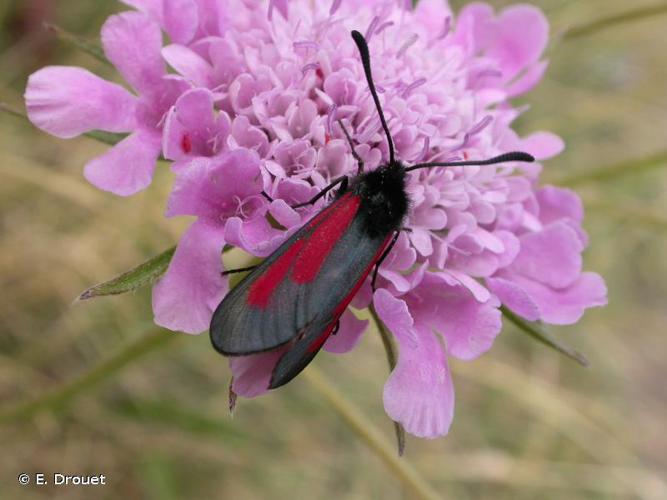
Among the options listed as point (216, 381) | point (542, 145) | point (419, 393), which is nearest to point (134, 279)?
point (419, 393)

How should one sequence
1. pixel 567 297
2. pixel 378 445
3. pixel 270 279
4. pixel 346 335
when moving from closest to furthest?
pixel 270 279
pixel 346 335
pixel 567 297
pixel 378 445

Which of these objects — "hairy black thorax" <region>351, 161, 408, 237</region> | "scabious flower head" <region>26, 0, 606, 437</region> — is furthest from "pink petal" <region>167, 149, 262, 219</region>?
"hairy black thorax" <region>351, 161, 408, 237</region>

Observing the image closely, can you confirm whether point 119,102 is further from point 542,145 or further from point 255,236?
point 542,145

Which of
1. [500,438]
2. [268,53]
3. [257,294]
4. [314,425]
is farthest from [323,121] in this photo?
[500,438]

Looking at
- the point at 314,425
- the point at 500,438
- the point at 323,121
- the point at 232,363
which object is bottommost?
the point at 500,438

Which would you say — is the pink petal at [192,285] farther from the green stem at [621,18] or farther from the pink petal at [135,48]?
the green stem at [621,18]

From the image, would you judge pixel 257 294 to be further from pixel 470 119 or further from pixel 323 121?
pixel 470 119
